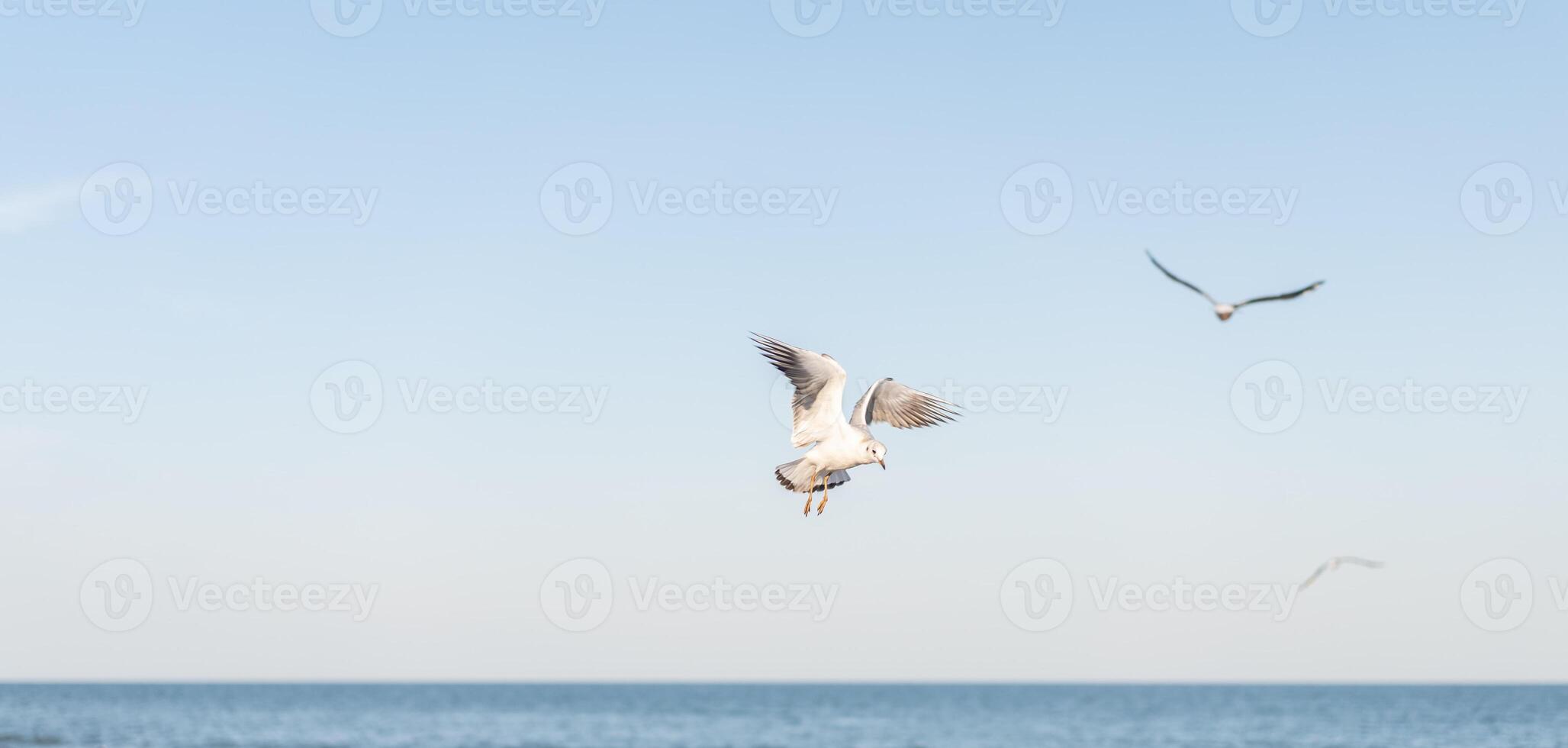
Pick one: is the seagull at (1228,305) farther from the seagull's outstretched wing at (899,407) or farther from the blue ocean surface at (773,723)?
the blue ocean surface at (773,723)

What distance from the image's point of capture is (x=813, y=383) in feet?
46.5

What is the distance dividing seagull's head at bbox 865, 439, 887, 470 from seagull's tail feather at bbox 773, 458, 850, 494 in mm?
324

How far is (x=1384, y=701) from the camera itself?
15225 cm

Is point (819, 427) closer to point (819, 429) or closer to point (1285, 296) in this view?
point (819, 429)

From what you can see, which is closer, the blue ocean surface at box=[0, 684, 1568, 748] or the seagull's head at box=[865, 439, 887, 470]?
the seagull's head at box=[865, 439, 887, 470]

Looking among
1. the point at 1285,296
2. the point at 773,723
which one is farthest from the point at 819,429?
the point at 773,723

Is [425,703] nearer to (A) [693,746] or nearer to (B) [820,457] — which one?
(A) [693,746]

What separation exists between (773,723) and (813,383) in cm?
9709

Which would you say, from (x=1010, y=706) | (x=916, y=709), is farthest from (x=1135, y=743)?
(x=1010, y=706)

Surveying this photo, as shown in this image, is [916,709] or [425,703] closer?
[916,709]

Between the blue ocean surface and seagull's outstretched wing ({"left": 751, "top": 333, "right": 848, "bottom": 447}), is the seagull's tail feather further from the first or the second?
the blue ocean surface

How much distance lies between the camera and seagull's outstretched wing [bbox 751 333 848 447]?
14.1 metres

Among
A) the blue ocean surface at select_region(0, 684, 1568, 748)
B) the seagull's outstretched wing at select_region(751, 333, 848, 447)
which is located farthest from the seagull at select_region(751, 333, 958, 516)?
the blue ocean surface at select_region(0, 684, 1568, 748)

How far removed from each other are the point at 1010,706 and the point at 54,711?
84.4m
